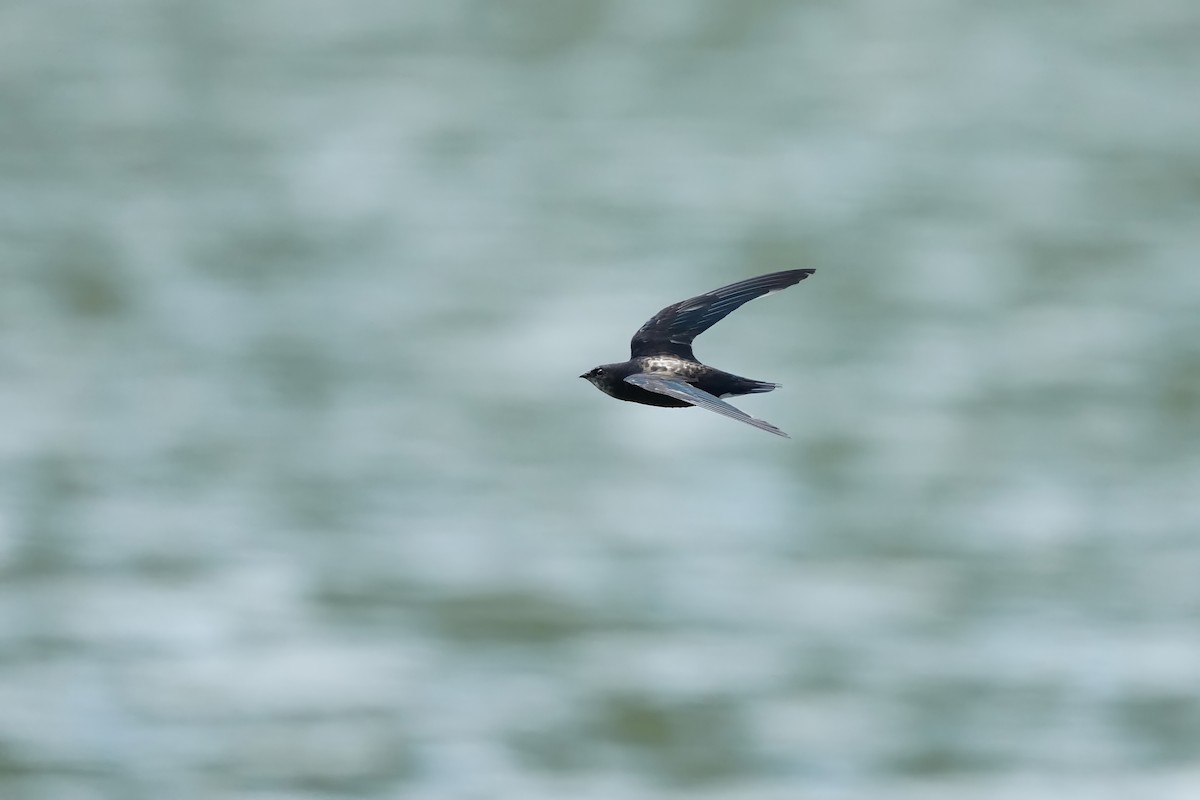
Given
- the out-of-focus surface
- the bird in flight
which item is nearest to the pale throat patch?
the bird in flight

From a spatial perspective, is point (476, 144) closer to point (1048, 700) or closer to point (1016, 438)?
point (1016, 438)

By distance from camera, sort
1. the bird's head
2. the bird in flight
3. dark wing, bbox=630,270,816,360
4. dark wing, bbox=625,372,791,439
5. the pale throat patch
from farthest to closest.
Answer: dark wing, bbox=630,270,816,360 → the pale throat patch → the bird's head → the bird in flight → dark wing, bbox=625,372,791,439

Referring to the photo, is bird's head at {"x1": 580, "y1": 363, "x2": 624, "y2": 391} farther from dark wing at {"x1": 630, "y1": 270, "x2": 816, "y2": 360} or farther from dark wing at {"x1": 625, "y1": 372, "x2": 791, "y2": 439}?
dark wing at {"x1": 630, "y1": 270, "x2": 816, "y2": 360}

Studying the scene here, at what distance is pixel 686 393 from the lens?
278 cm

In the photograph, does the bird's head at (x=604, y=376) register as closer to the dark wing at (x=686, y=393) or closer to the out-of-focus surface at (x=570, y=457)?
the dark wing at (x=686, y=393)

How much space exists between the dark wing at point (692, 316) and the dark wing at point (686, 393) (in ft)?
0.92

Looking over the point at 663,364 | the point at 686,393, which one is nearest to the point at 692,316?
the point at 663,364

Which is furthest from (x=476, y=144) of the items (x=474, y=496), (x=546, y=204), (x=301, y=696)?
(x=301, y=696)

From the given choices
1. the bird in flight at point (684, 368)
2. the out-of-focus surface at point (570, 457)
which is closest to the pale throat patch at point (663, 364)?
the bird in flight at point (684, 368)

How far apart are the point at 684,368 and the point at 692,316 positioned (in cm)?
41

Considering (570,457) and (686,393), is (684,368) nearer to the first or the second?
(686,393)

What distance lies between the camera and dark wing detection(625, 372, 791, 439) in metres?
2.60

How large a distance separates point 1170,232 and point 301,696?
1713 centimetres

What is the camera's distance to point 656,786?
20.8 m
